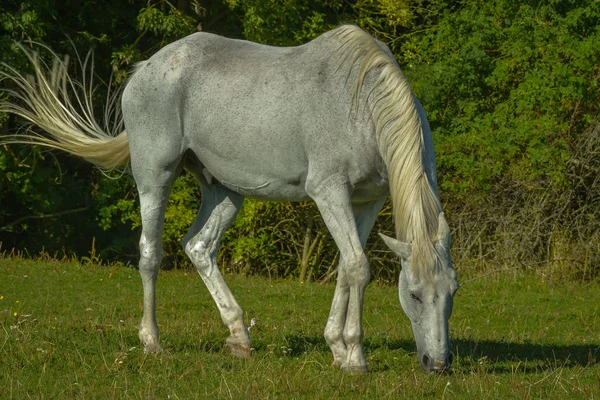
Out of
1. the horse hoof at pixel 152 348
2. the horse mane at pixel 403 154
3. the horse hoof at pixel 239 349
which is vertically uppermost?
the horse mane at pixel 403 154

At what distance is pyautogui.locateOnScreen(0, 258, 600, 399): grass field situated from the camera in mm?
5570

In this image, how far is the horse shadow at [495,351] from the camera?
659cm

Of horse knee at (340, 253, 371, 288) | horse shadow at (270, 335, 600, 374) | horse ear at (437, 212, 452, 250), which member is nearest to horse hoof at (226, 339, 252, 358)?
horse shadow at (270, 335, 600, 374)

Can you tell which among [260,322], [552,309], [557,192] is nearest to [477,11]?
[557,192]

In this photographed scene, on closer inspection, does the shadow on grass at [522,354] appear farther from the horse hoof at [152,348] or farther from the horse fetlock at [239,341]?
the horse hoof at [152,348]

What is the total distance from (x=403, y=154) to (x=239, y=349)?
1904 mm

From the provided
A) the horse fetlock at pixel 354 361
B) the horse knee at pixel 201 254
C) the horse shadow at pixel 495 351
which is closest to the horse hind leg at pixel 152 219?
the horse knee at pixel 201 254

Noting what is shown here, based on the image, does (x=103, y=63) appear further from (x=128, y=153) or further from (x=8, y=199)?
(x=128, y=153)

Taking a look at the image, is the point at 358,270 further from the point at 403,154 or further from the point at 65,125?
the point at 65,125

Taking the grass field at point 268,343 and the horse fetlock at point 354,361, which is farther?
the horse fetlock at point 354,361

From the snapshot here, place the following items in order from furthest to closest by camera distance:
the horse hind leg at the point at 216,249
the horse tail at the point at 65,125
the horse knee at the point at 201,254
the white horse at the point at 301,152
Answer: the horse tail at the point at 65,125 → the horse knee at the point at 201,254 → the horse hind leg at the point at 216,249 → the white horse at the point at 301,152

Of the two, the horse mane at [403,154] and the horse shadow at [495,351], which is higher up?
the horse mane at [403,154]

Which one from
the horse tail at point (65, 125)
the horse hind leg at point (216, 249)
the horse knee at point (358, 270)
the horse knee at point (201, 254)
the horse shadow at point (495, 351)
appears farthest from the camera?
the horse tail at point (65, 125)

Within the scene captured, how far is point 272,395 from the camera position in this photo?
534cm
